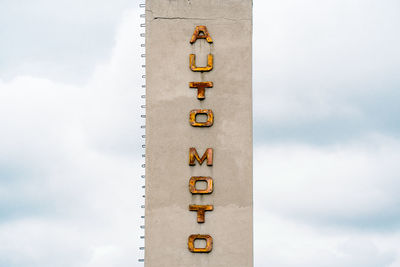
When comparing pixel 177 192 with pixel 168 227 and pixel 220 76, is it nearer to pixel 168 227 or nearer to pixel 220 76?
pixel 168 227

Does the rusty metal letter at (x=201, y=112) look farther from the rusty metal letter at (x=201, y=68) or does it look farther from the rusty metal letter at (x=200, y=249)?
the rusty metal letter at (x=200, y=249)

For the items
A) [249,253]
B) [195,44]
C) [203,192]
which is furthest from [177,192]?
[195,44]

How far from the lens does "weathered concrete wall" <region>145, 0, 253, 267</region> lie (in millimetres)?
24828

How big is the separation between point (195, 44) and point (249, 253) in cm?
576

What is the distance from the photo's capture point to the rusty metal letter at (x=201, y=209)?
975 inches

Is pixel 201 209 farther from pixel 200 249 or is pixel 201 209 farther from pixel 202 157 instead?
Result: pixel 202 157

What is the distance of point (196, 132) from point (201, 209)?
6.74 feet

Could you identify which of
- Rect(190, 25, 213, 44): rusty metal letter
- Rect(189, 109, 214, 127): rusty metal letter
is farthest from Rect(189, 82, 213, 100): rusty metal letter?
Rect(190, 25, 213, 44): rusty metal letter

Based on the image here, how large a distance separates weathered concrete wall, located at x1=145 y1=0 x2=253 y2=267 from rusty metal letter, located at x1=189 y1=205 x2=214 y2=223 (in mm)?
118

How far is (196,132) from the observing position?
25.2 meters

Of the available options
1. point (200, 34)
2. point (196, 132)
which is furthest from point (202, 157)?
point (200, 34)

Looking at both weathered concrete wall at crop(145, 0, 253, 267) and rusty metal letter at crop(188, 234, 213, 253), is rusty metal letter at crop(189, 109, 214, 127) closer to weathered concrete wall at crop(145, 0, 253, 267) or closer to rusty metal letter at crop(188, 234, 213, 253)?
weathered concrete wall at crop(145, 0, 253, 267)

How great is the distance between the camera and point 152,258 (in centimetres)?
2486

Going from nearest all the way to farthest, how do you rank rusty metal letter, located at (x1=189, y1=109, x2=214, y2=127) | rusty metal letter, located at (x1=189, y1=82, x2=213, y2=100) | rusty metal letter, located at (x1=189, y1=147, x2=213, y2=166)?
rusty metal letter, located at (x1=189, y1=147, x2=213, y2=166)
rusty metal letter, located at (x1=189, y1=109, x2=214, y2=127)
rusty metal letter, located at (x1=189, y1=82, x2=213, y2=100)
